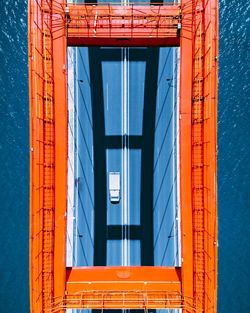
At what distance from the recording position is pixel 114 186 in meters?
24.0

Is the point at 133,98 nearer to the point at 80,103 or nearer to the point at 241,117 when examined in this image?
the point at 80,103

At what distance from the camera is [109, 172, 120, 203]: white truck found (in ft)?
78.7

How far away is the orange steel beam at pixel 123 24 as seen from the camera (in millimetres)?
20234

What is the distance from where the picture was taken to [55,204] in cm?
1880

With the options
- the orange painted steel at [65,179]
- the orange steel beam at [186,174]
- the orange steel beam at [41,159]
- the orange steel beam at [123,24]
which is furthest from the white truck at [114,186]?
the orange steel beam at [123,24]

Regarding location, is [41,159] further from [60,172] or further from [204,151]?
[204,151]

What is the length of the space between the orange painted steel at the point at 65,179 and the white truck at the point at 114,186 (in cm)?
534

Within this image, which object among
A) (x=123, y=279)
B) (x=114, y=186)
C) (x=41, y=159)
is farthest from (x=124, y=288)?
(x=41, y=159)

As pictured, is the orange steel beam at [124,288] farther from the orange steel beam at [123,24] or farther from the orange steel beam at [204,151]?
the orange steel beam at [123,24]

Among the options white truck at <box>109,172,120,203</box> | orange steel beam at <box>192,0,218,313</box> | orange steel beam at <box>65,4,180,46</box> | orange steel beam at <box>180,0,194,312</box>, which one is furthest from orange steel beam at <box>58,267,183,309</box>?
orange steel beam at <box>65,4,180,46</box>

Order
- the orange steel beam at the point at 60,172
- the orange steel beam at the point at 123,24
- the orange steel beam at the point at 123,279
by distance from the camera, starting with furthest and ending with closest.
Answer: the orange steel beam at the point at 123,24 → the orange steel beam at the point at 123,279 → the orange steel beam at the point at 60,172

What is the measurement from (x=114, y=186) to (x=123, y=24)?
879 centimetres

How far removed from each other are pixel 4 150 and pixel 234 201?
1444cm

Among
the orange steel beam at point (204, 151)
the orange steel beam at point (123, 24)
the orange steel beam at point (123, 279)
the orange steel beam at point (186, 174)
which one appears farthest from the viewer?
the orange steel beam at point (123, 24)
